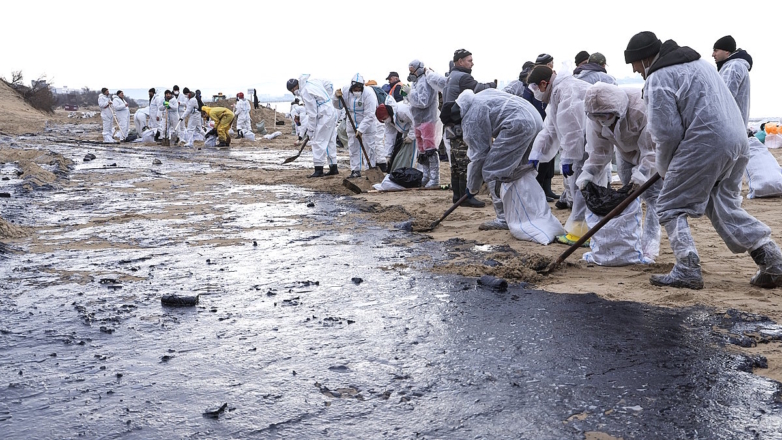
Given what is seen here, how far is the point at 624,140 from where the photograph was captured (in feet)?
16.7

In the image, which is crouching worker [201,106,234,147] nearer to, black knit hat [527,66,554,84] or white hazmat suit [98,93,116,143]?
white hazmat suit [98,93,116,143]

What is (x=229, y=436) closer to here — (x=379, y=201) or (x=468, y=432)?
(x=468, y=432)

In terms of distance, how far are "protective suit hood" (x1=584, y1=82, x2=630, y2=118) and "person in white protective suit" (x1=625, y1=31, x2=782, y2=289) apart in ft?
0.95

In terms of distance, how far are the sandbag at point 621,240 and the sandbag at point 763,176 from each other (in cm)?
390

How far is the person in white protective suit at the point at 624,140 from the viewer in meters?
4.82

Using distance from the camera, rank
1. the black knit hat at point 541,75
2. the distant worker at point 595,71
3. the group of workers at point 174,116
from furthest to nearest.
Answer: the group of workers at point 174,116 → the distant worker at point 595,71 → the black knit hat at point 541,75

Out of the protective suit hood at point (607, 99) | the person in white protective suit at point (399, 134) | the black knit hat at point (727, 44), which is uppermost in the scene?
the black knit hat at point (727, 44)

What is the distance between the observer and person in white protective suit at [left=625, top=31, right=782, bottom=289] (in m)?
4.21

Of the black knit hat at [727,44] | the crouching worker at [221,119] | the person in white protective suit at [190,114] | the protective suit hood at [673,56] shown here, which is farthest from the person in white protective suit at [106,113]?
the protective suit hood at [673,56]

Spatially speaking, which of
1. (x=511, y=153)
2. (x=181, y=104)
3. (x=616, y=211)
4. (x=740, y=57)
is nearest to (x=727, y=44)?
(x=740, y=57)

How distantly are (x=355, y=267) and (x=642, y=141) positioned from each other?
2.31 meters

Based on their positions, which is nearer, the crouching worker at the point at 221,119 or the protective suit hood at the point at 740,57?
the protective suit hood at the point at 740,57

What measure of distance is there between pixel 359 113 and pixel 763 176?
6.35 meters

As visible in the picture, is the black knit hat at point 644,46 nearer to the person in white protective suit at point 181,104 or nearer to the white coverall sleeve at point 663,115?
the white coverall sleeve at point 663,115
